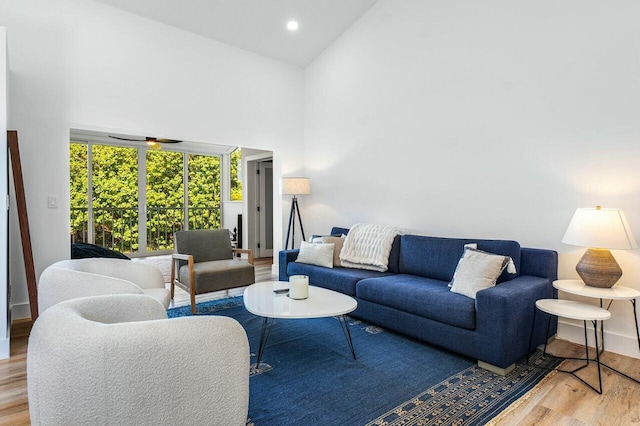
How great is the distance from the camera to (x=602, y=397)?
213cm

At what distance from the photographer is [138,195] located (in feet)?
23.8

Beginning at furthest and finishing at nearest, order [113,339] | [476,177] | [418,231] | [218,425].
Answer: [418,231]
[476,177]
[218,425]
[113,339]

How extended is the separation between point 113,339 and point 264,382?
4.65 feet

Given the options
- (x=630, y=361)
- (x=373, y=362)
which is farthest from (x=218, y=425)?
(x=630, y=361)

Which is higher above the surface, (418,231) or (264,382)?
(418,231)

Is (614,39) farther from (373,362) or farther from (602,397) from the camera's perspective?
(373,362)

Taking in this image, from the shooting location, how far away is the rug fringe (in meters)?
1.88

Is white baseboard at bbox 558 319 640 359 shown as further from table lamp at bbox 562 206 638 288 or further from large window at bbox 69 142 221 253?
large window at bbox 69 142 221 253

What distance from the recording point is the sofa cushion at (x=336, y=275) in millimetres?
3479

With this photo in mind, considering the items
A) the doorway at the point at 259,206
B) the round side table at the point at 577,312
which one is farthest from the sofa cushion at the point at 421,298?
the doorway at the point at 259,206

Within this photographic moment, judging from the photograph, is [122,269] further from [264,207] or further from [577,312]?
[264,207]

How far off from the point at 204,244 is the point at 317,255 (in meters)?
1.35

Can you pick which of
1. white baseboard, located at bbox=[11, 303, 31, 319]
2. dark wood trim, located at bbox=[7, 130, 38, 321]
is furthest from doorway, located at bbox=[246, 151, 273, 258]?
dark wood trim, located at bbox=[7, 130, 38, 321]

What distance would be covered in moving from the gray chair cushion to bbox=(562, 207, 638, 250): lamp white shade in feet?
9.95
